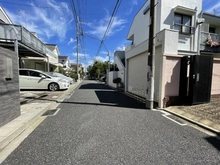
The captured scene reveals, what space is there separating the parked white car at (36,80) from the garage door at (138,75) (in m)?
5.61

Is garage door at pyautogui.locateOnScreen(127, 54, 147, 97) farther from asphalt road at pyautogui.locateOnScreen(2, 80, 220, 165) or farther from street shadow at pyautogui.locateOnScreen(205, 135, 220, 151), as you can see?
street shadow at pyautogui.locateOnScreen(205, 135, 220, 151)

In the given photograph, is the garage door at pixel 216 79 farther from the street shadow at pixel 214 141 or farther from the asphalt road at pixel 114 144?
the street shadow at pixel 214 141

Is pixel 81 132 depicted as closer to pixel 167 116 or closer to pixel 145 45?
pixel 167 116

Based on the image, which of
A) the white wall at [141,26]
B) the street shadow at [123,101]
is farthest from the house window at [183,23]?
the street shadow at [123,101]

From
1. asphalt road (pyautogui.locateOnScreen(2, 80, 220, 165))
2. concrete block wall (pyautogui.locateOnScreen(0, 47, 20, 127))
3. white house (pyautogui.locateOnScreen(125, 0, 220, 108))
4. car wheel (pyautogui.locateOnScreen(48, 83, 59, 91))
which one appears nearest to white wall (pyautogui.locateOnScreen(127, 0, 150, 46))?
white house (pyautogui.locateOnScreen(125, 0, 220, 108))

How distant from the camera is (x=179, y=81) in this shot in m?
5.26

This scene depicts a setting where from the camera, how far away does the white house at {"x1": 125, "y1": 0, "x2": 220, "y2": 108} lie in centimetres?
498

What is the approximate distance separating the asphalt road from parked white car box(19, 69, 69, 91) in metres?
6.14

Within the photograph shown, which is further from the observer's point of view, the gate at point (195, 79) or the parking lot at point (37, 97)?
the parking lot at point (37, 97)

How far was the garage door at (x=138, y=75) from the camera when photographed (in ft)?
22.8

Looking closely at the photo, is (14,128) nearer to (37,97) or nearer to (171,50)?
(37,97)

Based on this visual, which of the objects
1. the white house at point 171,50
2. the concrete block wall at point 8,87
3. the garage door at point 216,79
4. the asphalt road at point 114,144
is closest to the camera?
the asphalt road at point 114,144

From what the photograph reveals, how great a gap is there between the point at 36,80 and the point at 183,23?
11371mm

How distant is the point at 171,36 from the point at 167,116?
10.9 ft
